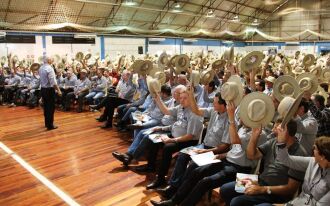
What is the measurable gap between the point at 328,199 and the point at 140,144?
2.75m

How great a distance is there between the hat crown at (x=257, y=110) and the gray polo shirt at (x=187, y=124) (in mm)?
1055

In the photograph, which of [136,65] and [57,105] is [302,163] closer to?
[136,65]

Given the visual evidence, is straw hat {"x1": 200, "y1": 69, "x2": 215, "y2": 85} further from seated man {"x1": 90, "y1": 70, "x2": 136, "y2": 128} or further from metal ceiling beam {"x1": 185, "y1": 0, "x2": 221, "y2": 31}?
metal ceiling beam {"x1": 185, "y1": 0, "x2": 221, "y2": 31}

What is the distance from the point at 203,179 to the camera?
3.02 m

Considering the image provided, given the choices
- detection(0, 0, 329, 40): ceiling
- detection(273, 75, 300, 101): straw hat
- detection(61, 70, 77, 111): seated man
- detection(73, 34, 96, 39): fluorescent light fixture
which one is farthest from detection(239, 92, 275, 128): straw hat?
detection(73, 34, 96, 39): fluorescent light fixture

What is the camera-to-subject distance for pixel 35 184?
13.5 feet

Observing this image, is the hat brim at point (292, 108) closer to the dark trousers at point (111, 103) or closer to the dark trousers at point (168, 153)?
the dark trousers at point (168, 153)

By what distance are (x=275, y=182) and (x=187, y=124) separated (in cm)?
160

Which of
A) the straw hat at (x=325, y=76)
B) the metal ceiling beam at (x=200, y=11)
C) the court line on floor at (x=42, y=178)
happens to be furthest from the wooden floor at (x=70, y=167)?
the metal ceiling beam at (x=200, y=11)

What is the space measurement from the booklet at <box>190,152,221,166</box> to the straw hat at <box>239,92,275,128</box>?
573 mm

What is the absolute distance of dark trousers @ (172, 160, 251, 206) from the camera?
3.01m

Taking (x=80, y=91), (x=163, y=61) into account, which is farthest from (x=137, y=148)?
(x=80, y=91)

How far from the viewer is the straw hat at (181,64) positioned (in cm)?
650

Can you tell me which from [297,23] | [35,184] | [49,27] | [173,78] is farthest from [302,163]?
[297,23]
